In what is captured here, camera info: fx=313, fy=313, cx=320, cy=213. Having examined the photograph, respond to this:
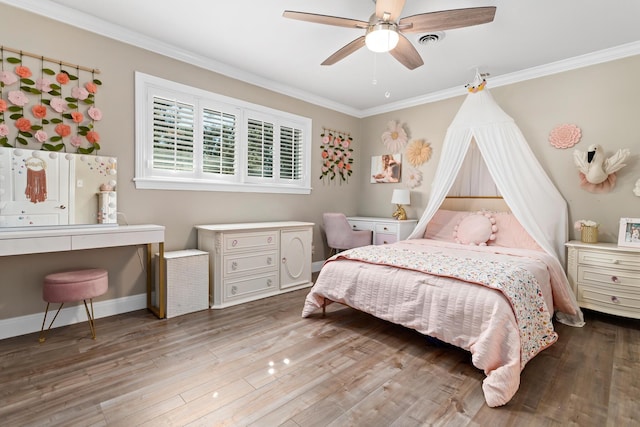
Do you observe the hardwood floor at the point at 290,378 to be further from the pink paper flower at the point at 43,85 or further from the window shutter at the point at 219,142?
the pink paper flower at the point at 43,85

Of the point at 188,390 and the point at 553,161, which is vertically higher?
the point at 553,161

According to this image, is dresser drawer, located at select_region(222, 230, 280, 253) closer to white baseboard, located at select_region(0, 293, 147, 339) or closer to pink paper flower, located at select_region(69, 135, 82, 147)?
white baseboard, located at select_region(0, 293, 147, 339)

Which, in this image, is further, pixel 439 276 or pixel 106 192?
pixel 106 192

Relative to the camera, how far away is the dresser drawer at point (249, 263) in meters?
3.34

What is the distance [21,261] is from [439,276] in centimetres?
332

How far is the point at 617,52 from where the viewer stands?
3.17m

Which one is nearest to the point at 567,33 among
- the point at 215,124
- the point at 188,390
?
the point at 215,124

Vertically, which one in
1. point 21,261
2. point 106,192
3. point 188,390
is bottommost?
point 188,390

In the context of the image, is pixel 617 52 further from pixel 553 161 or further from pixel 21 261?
pixel 21 261

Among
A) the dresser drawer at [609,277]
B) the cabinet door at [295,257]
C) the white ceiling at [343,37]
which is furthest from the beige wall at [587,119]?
the cabinet door at [295,257]

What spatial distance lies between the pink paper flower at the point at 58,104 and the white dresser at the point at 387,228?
3727mm

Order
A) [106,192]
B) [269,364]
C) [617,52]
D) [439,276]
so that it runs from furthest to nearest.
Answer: [617,52]
[106,192]
[439,276]
[269,364]

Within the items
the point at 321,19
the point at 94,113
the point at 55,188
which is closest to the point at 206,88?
the point at 94,113

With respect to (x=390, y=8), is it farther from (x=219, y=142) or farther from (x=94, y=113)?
(x=94, y=113)
